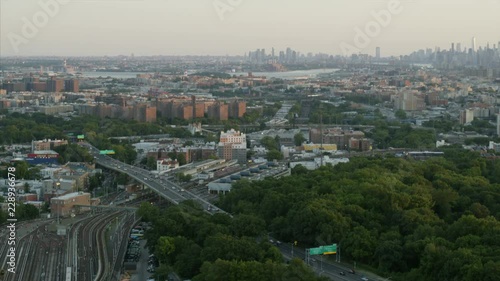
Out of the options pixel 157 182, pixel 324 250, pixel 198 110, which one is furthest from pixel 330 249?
pixel 198 110

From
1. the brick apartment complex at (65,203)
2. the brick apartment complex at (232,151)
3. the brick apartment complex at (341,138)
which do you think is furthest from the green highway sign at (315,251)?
the brick apartment complex at (341,138)

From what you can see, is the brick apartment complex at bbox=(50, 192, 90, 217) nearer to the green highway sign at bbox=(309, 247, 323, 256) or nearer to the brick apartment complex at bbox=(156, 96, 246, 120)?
the green highway sign at bbox=(309, 247, 323, 256)

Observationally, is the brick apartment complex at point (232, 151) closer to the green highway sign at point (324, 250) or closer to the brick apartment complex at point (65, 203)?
the brick apartment complex at point (65, 203)

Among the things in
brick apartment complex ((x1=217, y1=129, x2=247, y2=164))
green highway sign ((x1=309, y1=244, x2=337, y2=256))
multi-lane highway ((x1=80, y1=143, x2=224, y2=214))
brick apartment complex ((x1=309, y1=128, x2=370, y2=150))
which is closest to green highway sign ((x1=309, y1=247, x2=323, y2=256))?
green highway sign ((x1=309, y1=244, x2=337, y2=256))

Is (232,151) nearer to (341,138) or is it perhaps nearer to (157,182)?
(341,138)

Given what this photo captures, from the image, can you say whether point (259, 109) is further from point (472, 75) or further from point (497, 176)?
point (472, 75)
